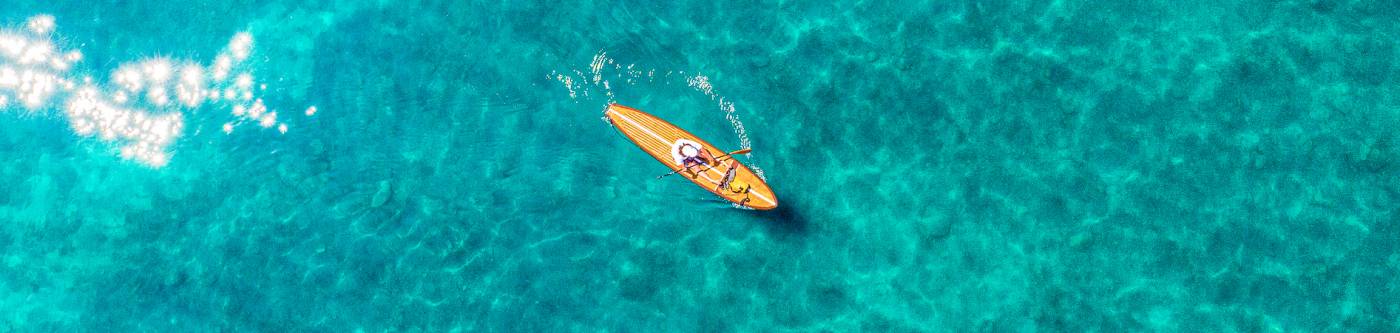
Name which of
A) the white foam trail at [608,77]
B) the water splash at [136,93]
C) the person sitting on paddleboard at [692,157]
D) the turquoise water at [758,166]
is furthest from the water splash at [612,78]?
the water splash at [136,93]

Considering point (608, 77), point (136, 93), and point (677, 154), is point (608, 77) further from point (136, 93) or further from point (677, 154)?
point (136, 93)

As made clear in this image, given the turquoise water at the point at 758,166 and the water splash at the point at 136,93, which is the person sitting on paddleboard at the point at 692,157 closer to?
the turquoise water at the point at 758,166

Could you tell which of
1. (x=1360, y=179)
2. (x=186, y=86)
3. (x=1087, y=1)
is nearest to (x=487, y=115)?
(x=186, y=86)

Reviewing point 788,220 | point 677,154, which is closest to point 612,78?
point 677,154

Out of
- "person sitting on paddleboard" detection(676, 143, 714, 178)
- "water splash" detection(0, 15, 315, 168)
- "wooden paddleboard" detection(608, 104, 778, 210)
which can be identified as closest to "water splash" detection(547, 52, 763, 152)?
"wooden paddleboard" detection(608, 104, 778, 210)

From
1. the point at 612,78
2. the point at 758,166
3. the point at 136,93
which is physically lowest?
the point at 136,93

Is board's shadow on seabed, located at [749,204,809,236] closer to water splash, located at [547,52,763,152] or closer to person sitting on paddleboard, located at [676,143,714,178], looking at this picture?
person sitting on paddleboard, located at [676,143,714,178]
